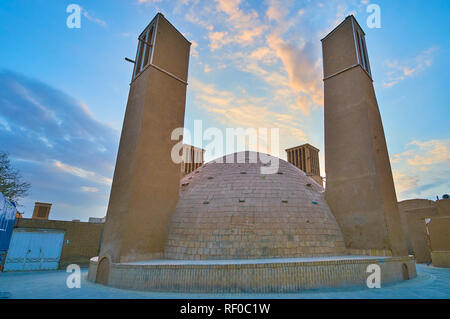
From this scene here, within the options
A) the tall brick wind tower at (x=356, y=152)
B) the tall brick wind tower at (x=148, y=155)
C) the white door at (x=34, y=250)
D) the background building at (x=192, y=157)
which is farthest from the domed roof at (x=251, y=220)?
the background building at (x=192, y=157)

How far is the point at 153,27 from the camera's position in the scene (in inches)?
601

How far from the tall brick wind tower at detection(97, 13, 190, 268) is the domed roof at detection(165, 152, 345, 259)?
54.3 inches

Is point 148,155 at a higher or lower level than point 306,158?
lower

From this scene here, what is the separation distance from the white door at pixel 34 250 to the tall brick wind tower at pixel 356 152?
18446 mm

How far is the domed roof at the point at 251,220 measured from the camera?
476 inches

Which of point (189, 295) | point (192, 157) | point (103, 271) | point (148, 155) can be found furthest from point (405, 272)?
point (192, 157)

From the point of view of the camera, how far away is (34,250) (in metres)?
15.9

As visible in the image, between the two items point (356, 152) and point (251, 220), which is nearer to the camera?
point (251, 220)

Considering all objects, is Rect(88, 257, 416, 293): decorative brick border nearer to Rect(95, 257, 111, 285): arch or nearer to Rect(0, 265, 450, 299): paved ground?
Rect(0, 265, 450, 299): paved ground

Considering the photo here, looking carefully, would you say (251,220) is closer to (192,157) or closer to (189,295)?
(189,295)

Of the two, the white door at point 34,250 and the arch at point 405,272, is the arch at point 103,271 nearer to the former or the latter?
the white door at point 34,250

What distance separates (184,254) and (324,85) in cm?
1394

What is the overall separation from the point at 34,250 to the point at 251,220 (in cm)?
1439
